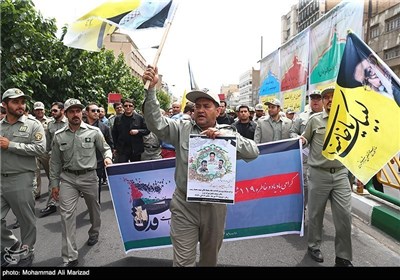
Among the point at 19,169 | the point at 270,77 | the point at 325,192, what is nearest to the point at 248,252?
the point at 325,192

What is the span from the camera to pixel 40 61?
960 cm

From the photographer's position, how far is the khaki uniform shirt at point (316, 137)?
3.74 metres

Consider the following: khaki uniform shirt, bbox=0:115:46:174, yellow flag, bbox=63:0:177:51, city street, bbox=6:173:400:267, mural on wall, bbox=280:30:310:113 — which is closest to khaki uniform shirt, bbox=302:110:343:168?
city street, bbox=6:173:400:267

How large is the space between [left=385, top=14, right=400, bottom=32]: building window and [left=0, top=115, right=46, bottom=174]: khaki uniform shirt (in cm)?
4136

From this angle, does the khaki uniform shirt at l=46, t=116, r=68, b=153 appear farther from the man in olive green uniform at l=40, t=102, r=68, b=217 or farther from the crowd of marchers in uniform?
the crowd of marchers in uniform

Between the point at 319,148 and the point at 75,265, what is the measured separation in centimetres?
307

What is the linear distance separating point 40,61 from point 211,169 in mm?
8960

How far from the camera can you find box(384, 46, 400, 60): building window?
35419 millimetres

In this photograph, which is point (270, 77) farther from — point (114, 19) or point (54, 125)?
point (114, 19)

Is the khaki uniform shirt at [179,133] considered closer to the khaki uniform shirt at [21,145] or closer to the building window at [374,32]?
the khaki uniform shirt at [21,145]

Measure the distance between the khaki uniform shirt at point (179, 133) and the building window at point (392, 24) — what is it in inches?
1614

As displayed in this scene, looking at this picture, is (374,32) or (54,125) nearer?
(54,125)

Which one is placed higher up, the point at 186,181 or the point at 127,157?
the point at 186,181

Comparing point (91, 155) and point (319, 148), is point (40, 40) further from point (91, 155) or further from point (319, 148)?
point (319, 148)
